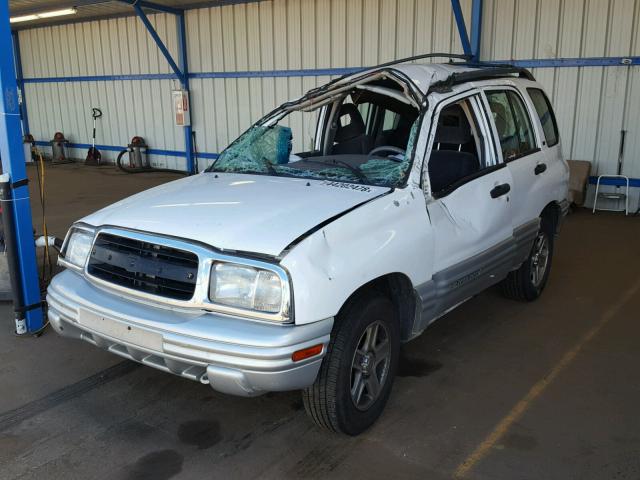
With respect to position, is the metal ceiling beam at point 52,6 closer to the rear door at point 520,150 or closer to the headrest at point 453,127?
the rear door at point 520,150

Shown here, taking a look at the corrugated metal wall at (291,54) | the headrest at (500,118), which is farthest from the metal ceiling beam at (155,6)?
the headrest at (500,118)

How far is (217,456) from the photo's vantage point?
3.16 metres

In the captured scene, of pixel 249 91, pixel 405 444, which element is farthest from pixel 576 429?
pixel 249 91

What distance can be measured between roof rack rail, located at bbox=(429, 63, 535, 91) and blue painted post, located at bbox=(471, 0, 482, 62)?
5006 millimetres

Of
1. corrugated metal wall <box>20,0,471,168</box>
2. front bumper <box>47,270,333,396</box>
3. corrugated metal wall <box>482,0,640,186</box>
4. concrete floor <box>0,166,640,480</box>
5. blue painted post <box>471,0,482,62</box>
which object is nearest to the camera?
front bumper <box>47,270,333,396</box>

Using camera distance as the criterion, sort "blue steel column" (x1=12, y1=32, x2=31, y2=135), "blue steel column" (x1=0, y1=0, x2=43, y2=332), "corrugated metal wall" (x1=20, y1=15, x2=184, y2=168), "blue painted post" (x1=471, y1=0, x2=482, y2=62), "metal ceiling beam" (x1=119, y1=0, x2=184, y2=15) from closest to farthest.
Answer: "blue steel column" (x1=0, y1=0, x2=43, y2=332) < "blue painted post" (x1=471, y1=0, x2=482, y2=62) < "metal ceiling beam" (x1=119, y1=0, x2=184, y2=15) < "corrugated metal wall" (x1=20, y1=15, x2=184, y2=168) < "blue steel column" (x1=12, y1=32, x2=31, y2=135)

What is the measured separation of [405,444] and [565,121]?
26.6ft

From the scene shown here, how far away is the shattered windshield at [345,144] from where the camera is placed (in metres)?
3.84

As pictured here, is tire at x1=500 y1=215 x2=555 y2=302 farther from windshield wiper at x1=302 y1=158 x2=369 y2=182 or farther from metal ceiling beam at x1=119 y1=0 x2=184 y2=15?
metal ceiling beam at x1=119 y1=0 x2=184 y2=15

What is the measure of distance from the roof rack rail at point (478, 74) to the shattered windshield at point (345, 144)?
313 mm

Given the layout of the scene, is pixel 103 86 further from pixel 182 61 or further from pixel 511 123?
→ pixel 511 123

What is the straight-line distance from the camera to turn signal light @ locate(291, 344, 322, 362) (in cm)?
271

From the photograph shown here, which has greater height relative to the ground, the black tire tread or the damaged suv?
the damaged suv

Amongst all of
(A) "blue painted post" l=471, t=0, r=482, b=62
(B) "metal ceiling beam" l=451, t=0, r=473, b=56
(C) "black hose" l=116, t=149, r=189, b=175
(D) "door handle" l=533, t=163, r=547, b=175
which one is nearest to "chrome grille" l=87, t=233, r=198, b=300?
(D) "door handle" l=533, t=163, r=547, b=175
